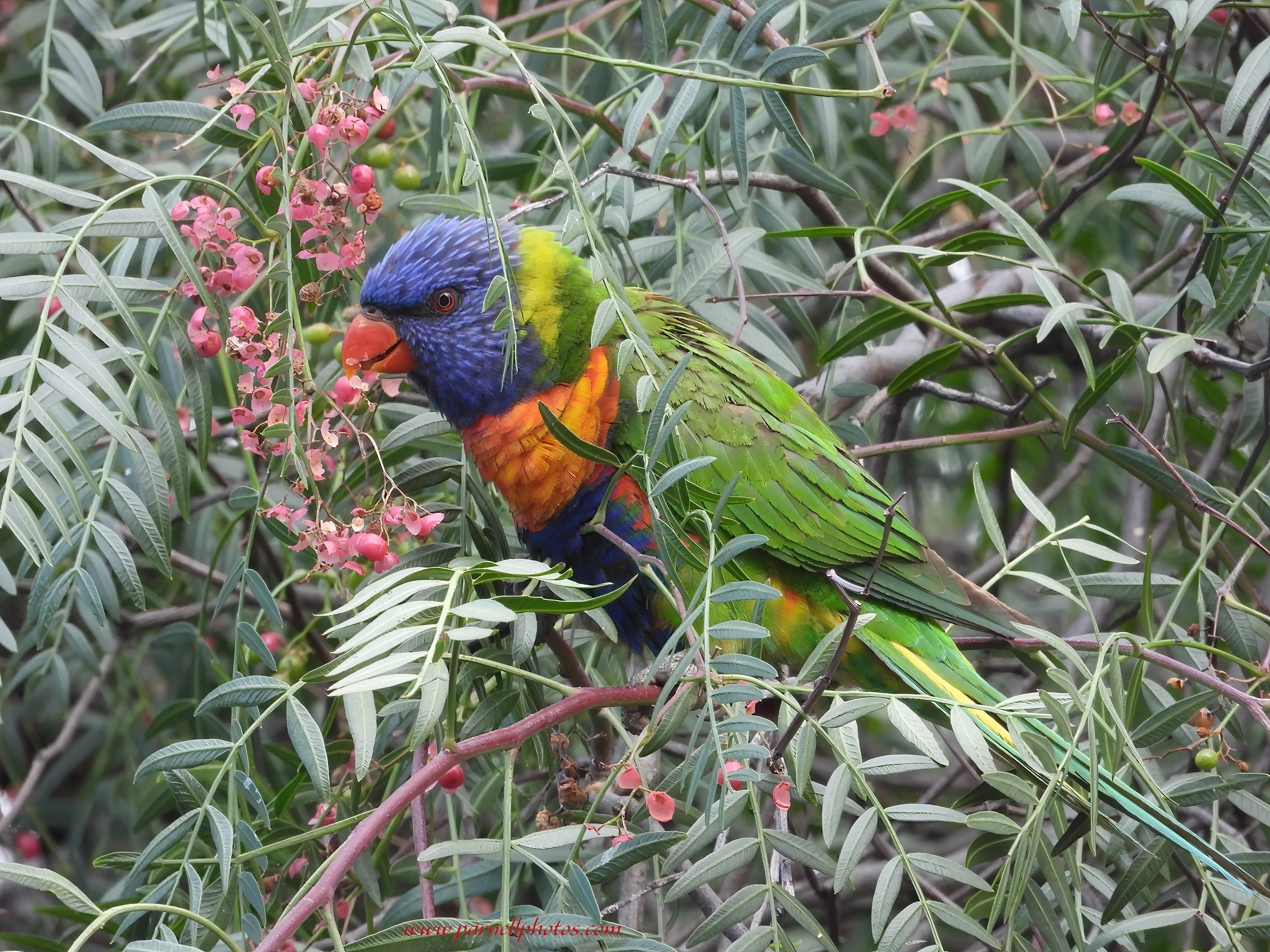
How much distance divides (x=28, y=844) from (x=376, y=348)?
53.3 inches

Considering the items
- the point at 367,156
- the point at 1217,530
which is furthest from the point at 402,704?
the point at 1217,530

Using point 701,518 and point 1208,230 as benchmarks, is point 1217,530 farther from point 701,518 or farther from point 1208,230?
point 701,518

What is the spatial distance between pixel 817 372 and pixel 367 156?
0.94 metres

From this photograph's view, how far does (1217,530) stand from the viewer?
1.46m

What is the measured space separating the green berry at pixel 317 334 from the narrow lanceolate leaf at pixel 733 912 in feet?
3.17

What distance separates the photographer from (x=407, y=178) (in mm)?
1738

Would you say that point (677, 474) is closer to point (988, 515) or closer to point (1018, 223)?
point (988, 515)

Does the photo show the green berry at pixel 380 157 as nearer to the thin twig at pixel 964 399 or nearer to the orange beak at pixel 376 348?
the orange beak at pixel 376 348

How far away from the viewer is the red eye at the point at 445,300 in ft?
5.43

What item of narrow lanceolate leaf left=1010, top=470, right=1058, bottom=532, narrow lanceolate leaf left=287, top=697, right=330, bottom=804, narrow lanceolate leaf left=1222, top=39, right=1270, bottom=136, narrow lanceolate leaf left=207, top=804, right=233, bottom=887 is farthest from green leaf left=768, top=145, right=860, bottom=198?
narrow lanceolate leaf left=207, top=804, right=233, bottom=887

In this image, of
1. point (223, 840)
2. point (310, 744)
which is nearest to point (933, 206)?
point (310, 744)

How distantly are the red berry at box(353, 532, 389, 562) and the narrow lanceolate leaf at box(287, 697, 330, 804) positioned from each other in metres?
0.19

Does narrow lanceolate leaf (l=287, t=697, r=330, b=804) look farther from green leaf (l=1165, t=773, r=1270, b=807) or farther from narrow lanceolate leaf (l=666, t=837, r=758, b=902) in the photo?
green leaf (l=1165, t=773, r=1270, b=807)

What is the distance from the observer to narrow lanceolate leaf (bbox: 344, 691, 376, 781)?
926 mm
